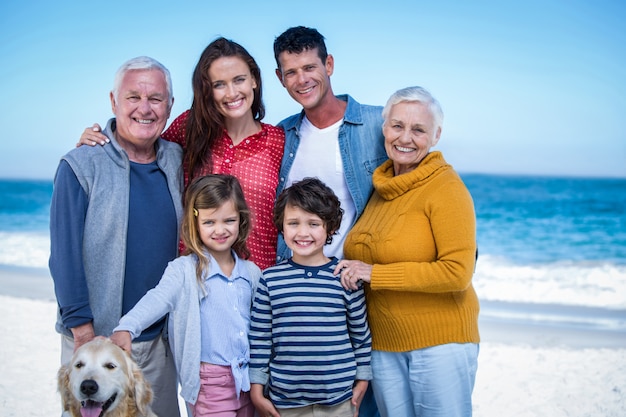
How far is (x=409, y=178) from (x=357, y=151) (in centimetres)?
71

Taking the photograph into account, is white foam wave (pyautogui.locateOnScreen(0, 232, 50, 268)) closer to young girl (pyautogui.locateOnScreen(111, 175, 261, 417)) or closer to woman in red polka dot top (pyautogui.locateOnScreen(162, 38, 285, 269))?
woman in red polka dot top (pyautogui.locateOnScreen(162, 38, 285, 269))

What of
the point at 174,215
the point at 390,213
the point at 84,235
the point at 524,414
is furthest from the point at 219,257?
the point at 524,414

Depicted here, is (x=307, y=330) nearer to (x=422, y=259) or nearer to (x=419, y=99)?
(x=422, y=259)

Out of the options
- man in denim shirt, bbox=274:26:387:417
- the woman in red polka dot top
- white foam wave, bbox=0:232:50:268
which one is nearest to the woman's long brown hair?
the woman in red polka dot top

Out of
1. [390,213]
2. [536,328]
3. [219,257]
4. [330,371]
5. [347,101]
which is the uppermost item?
[347,101]

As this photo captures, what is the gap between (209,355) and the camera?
286 cm

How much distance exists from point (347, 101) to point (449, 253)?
142 cm

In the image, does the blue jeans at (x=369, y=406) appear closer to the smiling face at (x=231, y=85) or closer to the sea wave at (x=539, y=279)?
A: the smiling face at (x=231, y=85)

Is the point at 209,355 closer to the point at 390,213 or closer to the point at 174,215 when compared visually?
the point at 174,215

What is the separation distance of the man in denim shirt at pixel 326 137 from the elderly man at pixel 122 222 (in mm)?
724

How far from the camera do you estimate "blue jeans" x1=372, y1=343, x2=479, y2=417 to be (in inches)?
112

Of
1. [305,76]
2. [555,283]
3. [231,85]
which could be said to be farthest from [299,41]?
[555,283]

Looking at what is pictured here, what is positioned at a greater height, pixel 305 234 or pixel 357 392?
pixel 305 234

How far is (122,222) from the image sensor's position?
308 cm
